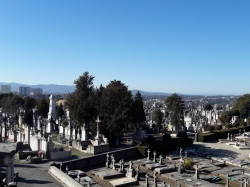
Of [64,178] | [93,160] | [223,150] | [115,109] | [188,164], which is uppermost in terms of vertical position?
[115,109]

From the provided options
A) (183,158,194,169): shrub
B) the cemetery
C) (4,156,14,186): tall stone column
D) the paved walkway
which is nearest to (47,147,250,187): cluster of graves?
the cemetery

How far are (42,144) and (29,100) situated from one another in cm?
4566

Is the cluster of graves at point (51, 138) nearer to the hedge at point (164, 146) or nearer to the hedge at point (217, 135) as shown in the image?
the hedge at point (164, 146)

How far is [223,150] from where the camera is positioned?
106ft

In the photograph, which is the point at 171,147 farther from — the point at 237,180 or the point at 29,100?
the point at 29,100

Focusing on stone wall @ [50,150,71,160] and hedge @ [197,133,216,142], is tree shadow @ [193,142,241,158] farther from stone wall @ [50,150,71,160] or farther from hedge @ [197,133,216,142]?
stone wall @ [50,150,71,160]

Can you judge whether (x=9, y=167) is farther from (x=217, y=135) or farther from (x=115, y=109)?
(x=217, y=135)

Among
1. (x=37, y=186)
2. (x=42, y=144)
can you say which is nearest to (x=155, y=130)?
(x=42, y=144)

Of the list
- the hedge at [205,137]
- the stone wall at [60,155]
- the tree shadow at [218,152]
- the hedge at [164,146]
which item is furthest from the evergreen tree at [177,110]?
the stone wall at [60,155]

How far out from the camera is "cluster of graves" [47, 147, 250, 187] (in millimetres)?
19587

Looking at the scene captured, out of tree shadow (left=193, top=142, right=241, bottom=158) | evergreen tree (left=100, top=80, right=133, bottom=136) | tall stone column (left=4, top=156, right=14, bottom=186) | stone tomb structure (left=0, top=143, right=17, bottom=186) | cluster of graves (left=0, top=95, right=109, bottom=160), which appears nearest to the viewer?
stone tomb structure (left=0, top=143, right=17, bottom=186)

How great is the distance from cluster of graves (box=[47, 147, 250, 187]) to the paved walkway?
184 cm

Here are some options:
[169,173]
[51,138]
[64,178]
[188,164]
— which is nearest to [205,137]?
[188,164]

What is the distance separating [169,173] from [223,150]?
12.5m
